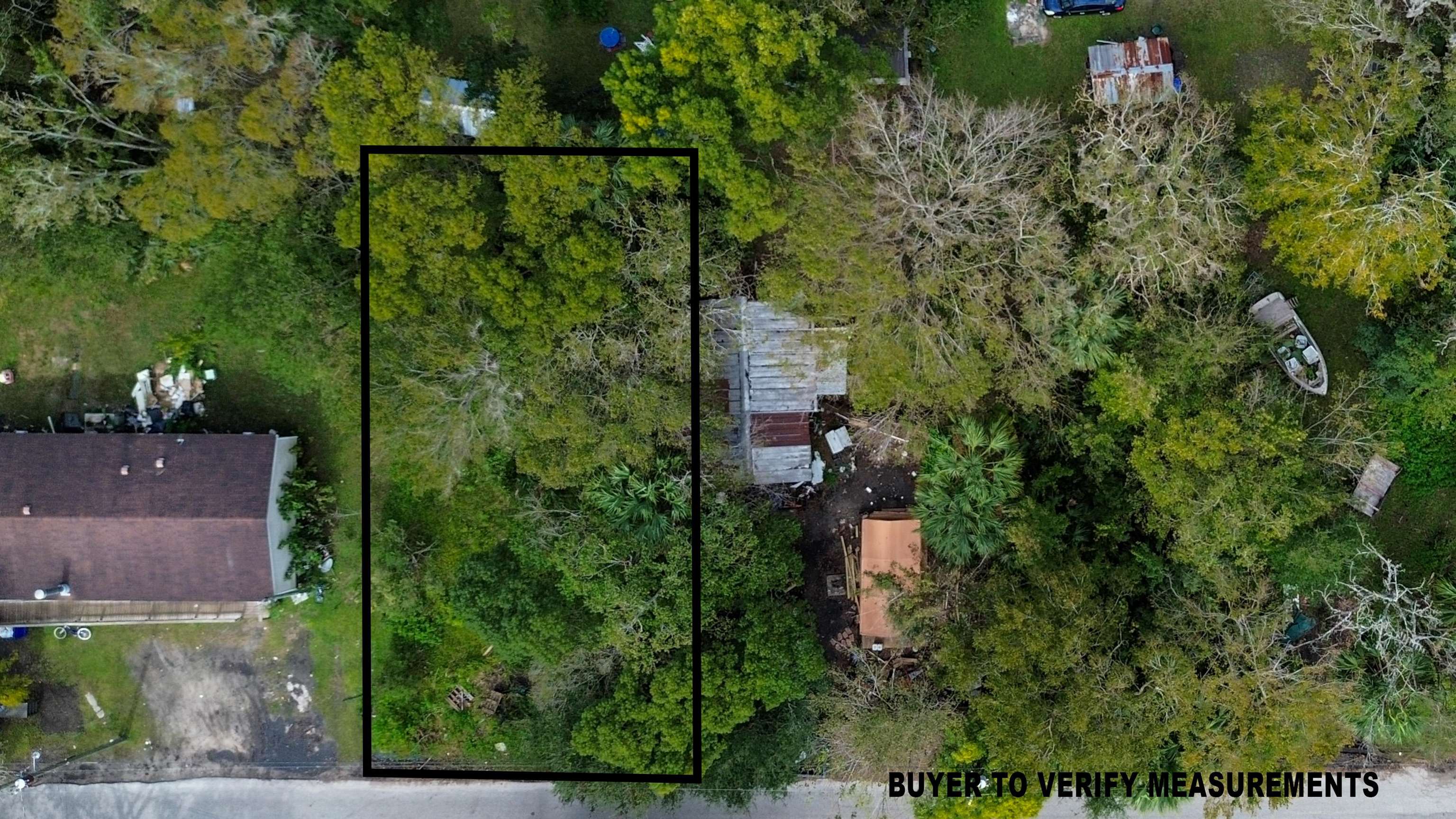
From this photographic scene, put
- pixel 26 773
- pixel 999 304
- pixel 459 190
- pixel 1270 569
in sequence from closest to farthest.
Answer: pixel 459 190 → pixel 999 304 → pixel 1270 569 → pixel 26 773

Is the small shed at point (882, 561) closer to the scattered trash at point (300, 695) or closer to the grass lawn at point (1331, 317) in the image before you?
the grass lawn at point (1331, 317)

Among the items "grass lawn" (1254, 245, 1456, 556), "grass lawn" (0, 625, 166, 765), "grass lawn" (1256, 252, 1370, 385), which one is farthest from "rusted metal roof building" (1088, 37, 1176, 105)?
"grass lawn" (0, 625, 166, 765)

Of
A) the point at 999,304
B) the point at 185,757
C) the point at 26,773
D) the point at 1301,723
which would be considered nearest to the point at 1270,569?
the point at 1301,723

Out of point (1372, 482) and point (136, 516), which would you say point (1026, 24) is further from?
point (136, 516)

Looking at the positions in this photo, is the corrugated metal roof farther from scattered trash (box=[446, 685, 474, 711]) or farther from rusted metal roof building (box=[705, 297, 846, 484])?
scattered trash (box=[446, 685, 474, 711])

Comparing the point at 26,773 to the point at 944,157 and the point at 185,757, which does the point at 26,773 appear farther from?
the point at 944,157

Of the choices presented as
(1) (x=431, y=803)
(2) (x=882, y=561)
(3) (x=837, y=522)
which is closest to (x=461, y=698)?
(1) (x=431, y=803)
